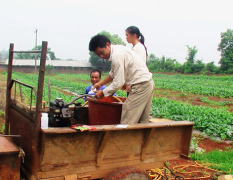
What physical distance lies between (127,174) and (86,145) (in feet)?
1.73

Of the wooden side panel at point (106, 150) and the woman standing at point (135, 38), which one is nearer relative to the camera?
the wooden side panel at point (106, 150)

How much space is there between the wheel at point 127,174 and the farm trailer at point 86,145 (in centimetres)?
4

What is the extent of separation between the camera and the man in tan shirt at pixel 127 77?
3.07m

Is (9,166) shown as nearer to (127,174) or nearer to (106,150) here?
(106,150)

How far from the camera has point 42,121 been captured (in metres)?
2.43

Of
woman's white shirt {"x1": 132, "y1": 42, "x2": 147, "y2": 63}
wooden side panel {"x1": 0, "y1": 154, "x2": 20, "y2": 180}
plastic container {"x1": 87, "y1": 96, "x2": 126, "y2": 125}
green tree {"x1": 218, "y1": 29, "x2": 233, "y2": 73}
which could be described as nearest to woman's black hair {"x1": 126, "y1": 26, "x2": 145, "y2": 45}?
woman's white shirt {"x1": 132, "y1": 42, "x2": 147, "y2": 63}

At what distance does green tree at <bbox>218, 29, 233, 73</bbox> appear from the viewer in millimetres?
38219

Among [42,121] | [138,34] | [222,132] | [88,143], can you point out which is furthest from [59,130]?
[222,132]

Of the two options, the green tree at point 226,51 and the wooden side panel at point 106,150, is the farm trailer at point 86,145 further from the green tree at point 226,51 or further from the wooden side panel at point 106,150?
the green tree at point 226,51

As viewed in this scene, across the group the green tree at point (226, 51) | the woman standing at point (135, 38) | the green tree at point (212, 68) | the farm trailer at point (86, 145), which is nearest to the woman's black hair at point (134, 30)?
the woman standing at point (135, 38)

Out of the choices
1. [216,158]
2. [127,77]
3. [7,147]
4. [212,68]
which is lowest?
[216,158]

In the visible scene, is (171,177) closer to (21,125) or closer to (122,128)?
(122,128)

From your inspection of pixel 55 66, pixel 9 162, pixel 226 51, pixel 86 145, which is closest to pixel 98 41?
pixel 86 145

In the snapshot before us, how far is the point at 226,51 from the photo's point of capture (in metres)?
40.7
